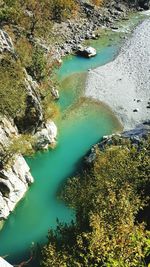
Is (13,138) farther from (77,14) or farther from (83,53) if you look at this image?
(77,14)

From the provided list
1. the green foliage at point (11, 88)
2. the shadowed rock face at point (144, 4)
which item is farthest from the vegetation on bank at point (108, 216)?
the shadowed rock face at point (144, 4)

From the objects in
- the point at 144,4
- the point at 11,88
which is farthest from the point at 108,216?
the point at 144,4

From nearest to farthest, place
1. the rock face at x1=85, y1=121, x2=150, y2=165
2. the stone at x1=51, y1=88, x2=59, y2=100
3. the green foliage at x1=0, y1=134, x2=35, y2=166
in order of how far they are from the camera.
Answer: the green foliage at x1=0, y1=134, x2=35, y2=166
the rock face at x1=85, y1=121, x2=150, y2=165
the stone at x1=51, y1=88, x2=59, y2=100

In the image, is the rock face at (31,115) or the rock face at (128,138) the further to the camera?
the rock face at (31,115)

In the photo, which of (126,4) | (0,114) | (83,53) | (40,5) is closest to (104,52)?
(83,53)

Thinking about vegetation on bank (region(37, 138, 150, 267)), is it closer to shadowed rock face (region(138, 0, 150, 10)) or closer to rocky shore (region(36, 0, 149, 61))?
rocky shore (region(36, 0, 149, 61))

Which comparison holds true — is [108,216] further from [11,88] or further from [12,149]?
[11,88]

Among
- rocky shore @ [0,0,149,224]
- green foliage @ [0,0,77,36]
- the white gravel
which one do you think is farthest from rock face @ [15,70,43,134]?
green foliage @ [0,0,77,36]

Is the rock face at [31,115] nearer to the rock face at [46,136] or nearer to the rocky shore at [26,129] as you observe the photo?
the rocky shore at [26,129]
